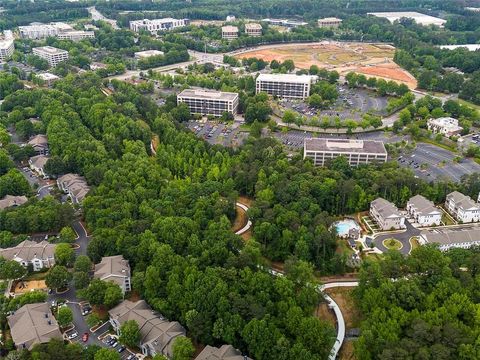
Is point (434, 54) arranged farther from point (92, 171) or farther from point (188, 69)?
point (92, 171)

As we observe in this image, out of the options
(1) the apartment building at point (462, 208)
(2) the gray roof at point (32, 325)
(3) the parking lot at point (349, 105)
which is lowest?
(3) the parking lot at point (349, 105)

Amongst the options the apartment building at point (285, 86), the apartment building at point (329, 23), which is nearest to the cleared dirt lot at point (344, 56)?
the apartment building at point (329, 23)

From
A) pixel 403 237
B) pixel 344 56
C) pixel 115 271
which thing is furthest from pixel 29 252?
pixel 344 56

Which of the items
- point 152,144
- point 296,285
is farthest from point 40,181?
point 296,285

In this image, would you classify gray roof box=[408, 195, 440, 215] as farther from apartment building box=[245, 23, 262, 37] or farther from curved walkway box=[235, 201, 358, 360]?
apartment building box=[245, 23, 262, 37]

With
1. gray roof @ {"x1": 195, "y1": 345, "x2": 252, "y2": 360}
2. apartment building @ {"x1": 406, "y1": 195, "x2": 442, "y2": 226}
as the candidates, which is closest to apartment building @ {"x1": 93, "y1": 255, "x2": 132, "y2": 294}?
gray roof @ {"x1": 195, "y1": 345, "x2": 252, "y2": 360}

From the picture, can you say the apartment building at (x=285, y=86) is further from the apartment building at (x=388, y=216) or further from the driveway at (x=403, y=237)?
the driveway at (x=403, y=237)
